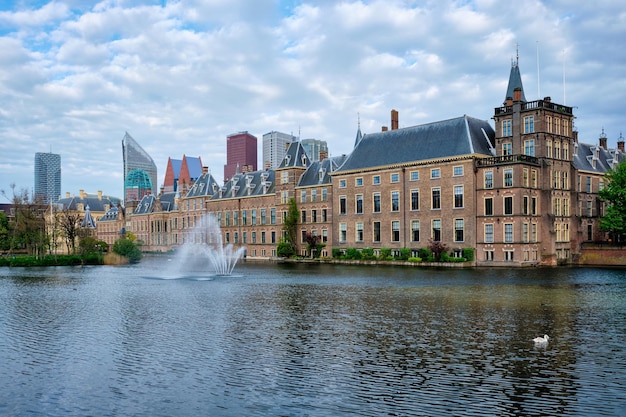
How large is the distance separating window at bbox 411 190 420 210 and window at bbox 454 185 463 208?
5.33 m

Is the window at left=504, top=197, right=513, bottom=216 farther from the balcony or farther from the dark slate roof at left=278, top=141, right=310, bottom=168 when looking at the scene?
the dark slate roof at left=278, top=141, right=310, bottom=168

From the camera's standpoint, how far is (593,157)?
76500 millimetres

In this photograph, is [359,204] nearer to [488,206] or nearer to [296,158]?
[296,158]

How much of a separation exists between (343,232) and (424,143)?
57.6 ft

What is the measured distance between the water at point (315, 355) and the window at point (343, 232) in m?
45.6

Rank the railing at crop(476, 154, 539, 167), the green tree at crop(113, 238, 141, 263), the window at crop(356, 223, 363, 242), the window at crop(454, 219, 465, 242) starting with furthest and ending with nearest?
the green tree at crop(113, 238, 141, 263)
the window at crop(356, 223, 363, 242)
the window at crop(454, 219, 465, 242)
the railing at crop(476, 154, 539, 167)

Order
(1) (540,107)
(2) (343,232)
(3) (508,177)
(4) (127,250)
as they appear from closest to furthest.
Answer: (3) (508,177) < (1) (540,107) < (4) (127,250) < (2) (343,232)

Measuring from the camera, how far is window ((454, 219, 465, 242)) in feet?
219

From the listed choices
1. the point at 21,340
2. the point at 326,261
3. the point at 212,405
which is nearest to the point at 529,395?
the point at 212,405

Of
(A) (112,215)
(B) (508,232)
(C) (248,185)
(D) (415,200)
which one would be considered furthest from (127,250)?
(A) (112,215)

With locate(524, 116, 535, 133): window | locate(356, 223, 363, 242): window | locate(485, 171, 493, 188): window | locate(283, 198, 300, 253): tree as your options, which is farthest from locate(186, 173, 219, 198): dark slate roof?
locate(524, 116, 535, 133): window

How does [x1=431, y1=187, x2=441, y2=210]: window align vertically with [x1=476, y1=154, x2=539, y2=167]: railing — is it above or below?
below

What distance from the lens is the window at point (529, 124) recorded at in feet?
213

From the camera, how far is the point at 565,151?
2685 inches
